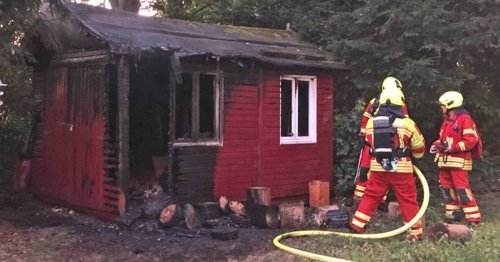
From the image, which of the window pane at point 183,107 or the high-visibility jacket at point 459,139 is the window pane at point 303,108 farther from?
the high-visibility jacket at point 459,139

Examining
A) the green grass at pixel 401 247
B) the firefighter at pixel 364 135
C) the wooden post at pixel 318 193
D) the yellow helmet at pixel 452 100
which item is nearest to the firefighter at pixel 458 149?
the yellow helmet at pixel 452 100

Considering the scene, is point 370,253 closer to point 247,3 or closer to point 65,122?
point 65,122

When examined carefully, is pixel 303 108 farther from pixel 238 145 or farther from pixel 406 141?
pixel 406 141

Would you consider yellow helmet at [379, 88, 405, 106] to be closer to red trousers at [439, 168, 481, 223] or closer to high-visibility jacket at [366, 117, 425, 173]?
high-visibility jacket at [366, 117, 425, 173]

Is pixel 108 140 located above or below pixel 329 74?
below

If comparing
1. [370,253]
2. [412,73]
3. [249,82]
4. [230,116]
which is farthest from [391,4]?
[370,253]

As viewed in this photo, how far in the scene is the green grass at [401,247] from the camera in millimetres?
5680

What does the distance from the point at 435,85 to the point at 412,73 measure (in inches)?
17.4

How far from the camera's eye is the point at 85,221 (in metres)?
8.71

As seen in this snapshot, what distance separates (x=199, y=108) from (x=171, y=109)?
709 mm

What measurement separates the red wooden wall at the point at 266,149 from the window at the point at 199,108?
20 centimetres

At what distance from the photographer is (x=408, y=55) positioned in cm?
992

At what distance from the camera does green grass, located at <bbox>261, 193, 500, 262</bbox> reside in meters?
5.68

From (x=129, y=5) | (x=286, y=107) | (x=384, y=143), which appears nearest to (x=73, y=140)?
(x=286, y=107)
